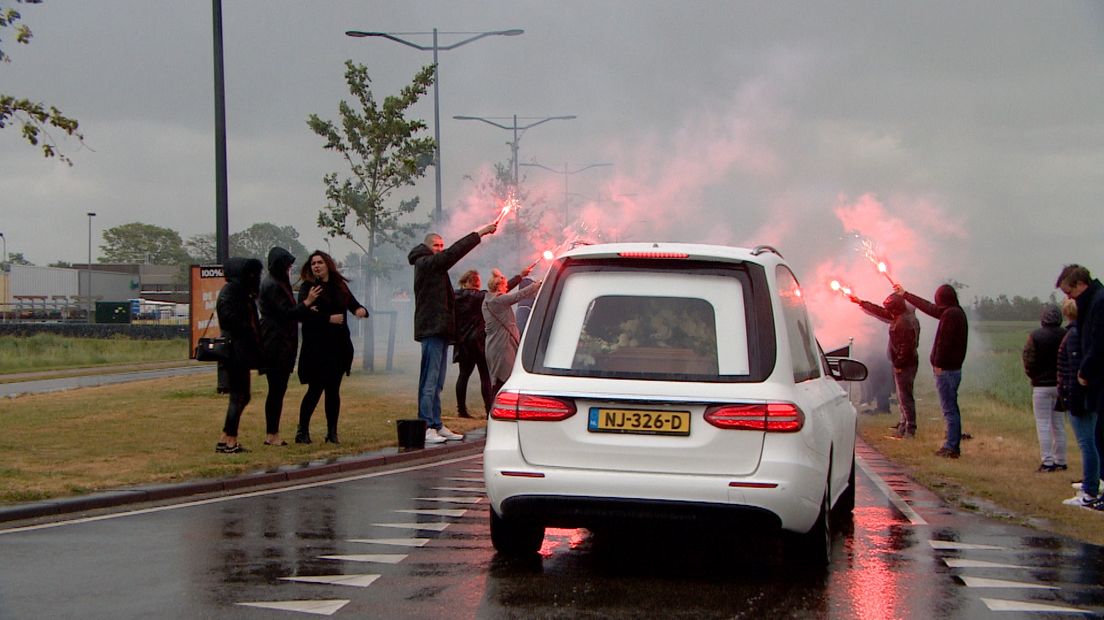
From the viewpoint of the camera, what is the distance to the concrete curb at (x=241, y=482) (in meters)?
9.55

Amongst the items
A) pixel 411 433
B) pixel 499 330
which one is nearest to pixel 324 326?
pixel 411 433

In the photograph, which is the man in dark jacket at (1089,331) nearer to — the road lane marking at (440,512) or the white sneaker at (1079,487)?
the white sneaker at (1079,487)

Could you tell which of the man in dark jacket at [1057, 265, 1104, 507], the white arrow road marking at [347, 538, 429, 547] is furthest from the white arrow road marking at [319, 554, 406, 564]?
the man in dark jacket at [1057, 265, 1104, 507]

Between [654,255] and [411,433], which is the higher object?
[654,255]

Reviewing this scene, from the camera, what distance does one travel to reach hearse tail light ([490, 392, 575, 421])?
6992mm

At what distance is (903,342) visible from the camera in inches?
685

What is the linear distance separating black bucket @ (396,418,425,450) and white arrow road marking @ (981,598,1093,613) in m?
8.53

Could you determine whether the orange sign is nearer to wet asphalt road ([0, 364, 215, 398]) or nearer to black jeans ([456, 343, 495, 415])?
wet asphalt road ([0, 364, 215, 398])

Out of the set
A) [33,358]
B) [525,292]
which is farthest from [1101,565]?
[33,358]

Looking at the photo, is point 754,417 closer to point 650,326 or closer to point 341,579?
point 650,326

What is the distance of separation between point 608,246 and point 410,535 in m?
2.48

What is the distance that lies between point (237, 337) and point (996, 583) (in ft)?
27.4

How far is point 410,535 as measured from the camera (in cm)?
871

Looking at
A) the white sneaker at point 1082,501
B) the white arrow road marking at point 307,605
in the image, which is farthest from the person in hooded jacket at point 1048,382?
the white arrow road marking at point 307,605
